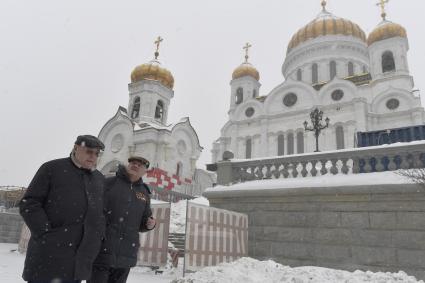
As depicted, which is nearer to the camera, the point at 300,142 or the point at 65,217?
the point at 65,217

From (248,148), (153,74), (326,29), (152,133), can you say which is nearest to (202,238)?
(152,133)

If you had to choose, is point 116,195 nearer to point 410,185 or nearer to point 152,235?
point 152,235

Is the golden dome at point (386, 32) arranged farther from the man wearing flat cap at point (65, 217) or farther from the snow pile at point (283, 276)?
the man wearing flat cap at point (65, 217)

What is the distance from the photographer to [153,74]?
92.8 ft

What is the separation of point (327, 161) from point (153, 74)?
2244 cm

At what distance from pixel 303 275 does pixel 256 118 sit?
78.2ft

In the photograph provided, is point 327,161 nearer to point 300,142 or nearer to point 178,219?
point 178,219

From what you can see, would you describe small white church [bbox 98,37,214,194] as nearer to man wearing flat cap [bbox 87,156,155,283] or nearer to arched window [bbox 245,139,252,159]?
arched window [bbox 245,139,252,159]

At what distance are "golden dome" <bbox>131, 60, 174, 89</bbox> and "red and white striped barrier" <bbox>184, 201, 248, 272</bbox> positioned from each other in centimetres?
2245

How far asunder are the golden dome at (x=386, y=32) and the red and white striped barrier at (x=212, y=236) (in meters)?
25.7

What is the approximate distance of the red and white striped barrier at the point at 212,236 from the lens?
6.38m

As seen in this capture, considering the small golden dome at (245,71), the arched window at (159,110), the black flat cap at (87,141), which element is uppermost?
the small golden dome at (245,71)

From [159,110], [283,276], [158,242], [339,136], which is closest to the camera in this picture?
[283,276]

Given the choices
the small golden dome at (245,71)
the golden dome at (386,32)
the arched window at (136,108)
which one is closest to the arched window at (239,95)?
the small golden dome at (245,71)
